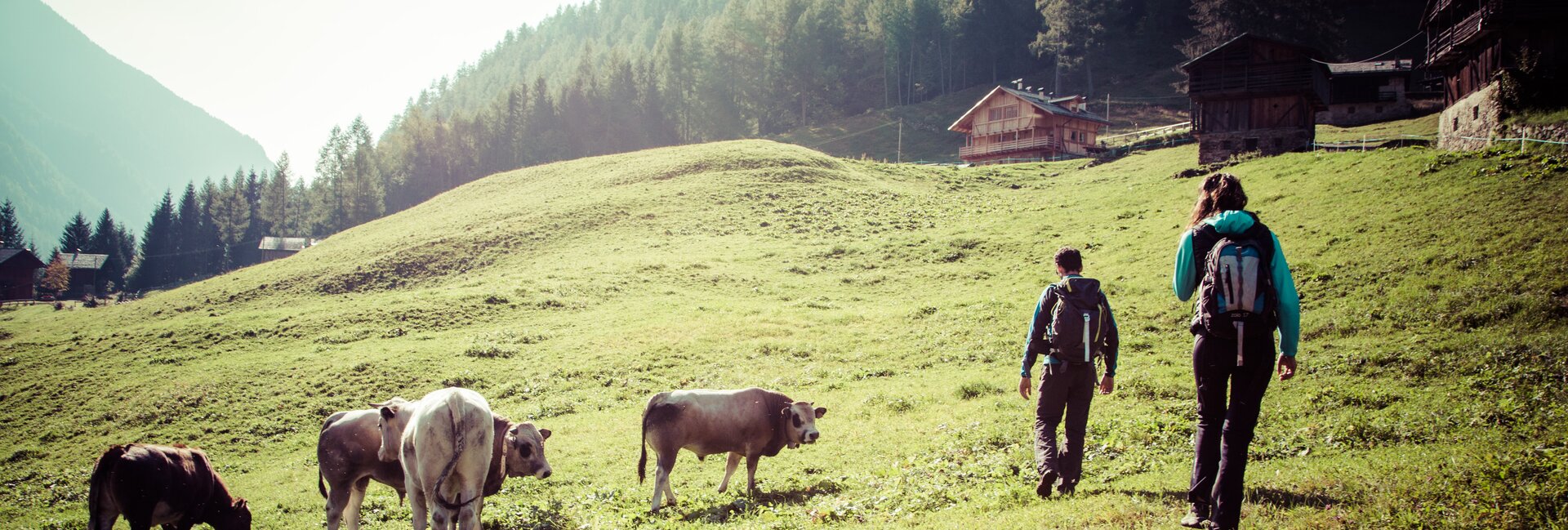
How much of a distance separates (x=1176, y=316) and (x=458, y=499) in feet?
60.0

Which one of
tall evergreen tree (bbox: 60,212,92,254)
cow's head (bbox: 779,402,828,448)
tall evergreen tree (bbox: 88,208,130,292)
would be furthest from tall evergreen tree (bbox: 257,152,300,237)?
cow's head (bbox: 779,402,828,448)

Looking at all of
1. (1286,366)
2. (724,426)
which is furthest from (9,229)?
(1286,366)

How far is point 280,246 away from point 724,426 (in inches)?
4391

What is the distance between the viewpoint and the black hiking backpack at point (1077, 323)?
8156 mm

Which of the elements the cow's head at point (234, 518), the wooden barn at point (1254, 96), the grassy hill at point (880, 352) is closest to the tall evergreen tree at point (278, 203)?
the grassy hill at point (880, 352)

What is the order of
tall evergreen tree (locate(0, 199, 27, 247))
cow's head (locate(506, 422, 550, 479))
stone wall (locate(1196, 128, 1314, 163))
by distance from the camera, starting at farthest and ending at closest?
tall evergreen tree (locate(0, 199, 27, 247))
stone wall (locate(1196, 128, 1314, 163))
cow's head (locate(506, 422, 550, 479))

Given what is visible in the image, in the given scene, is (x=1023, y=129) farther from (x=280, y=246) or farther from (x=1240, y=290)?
(x=280, y=246)

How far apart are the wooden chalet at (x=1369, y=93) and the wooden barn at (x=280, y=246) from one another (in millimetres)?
112705

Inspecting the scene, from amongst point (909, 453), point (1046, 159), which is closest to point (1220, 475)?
point (909, 453)

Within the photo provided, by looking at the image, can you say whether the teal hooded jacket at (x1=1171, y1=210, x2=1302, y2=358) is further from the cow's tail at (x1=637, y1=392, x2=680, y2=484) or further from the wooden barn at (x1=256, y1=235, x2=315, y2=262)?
the wooden barn at (x1=256, y1=235, x2=315, y2=262)

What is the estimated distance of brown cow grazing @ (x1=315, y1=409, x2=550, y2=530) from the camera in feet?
34.4

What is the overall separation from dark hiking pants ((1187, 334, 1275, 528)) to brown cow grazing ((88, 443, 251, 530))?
12.2m

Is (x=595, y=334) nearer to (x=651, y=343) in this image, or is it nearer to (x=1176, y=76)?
(x=651, y=343)

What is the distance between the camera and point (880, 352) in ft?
72.7
